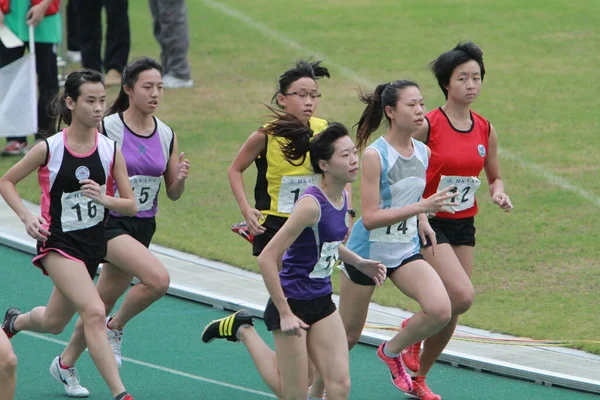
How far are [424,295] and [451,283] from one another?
39 centimetres

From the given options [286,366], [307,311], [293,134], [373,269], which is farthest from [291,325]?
[293,134]

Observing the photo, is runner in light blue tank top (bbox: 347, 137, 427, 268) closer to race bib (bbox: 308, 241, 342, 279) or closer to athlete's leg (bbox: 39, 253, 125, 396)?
race bib (bbox: 308, 241, 342, 279)

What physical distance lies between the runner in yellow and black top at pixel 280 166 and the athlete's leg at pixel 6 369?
1900mm

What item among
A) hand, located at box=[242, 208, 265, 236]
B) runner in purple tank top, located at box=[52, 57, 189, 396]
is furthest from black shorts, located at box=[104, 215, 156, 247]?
hand, located at box=[242, 208, 265, 236]

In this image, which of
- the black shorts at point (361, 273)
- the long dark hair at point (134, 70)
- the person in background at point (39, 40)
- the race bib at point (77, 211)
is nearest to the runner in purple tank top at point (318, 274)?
the black shorts at point (361, 273)

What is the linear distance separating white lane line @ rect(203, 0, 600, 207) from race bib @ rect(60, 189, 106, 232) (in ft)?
21.3

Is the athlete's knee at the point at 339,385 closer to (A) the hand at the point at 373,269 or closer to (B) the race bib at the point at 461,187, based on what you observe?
(A) the hand at the point at 373,269

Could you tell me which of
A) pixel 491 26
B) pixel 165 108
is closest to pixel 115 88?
pixel 165 108

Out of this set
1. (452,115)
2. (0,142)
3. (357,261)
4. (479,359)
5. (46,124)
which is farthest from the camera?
(0,142)

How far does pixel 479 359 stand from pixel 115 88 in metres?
9.51

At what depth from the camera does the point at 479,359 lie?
7.67 meters

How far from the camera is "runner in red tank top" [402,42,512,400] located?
6992 millimetres

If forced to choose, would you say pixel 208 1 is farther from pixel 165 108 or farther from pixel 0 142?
pixel 0 142

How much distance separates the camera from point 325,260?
607 cm
